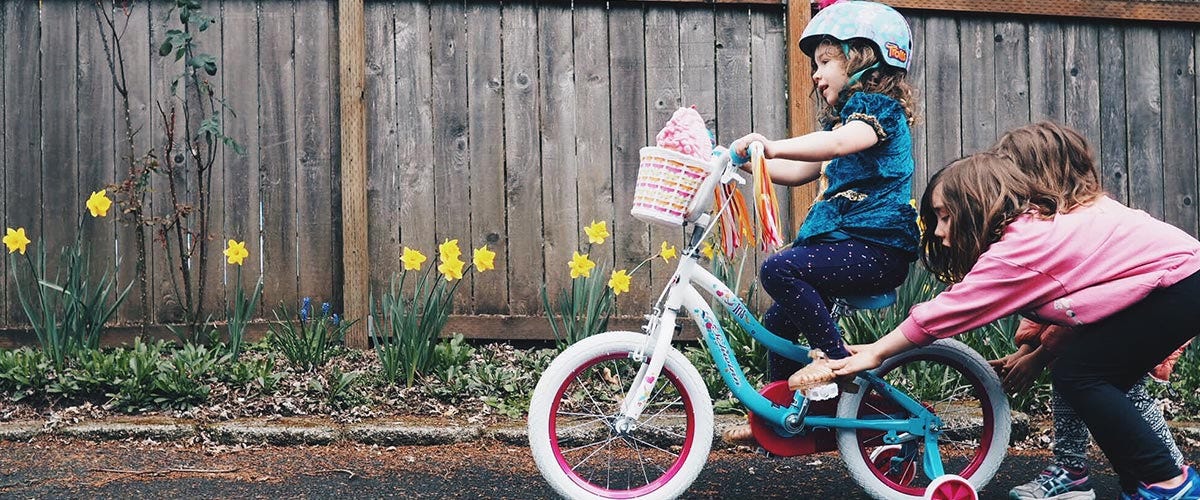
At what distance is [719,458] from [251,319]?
2.24m

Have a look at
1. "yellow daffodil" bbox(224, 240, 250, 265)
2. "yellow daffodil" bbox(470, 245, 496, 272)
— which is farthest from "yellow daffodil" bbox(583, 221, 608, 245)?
"yellow daffodil" bbox(224, 240, 250, 265)

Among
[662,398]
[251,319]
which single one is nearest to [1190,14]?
[662,398]

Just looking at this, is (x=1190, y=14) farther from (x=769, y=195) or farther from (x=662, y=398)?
(x=769, y=195)

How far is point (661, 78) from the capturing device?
4.90m

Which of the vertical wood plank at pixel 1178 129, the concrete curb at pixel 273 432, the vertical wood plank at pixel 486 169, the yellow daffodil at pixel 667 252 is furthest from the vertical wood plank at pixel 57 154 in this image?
the vertical wood plank at pixel 1178 129

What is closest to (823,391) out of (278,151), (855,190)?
(855,190)

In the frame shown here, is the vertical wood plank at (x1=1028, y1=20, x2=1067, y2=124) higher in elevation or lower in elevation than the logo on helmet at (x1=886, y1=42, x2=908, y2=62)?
higher

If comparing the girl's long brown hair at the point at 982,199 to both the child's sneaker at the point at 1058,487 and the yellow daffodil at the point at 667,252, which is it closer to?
the child's sneaker at the point at 1058,487

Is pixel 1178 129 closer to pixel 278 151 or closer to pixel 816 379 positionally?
pixel 816 379

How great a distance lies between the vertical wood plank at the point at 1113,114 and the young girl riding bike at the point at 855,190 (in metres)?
2.96

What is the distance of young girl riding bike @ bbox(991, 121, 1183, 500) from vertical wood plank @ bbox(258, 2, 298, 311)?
306 centimetres

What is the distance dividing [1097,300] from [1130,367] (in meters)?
0.18

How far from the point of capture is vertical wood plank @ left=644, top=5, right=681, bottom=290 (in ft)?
16.0

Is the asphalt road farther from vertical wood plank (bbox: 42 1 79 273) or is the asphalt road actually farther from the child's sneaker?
vertical wood plank (bbox: 42 1 79 273)
